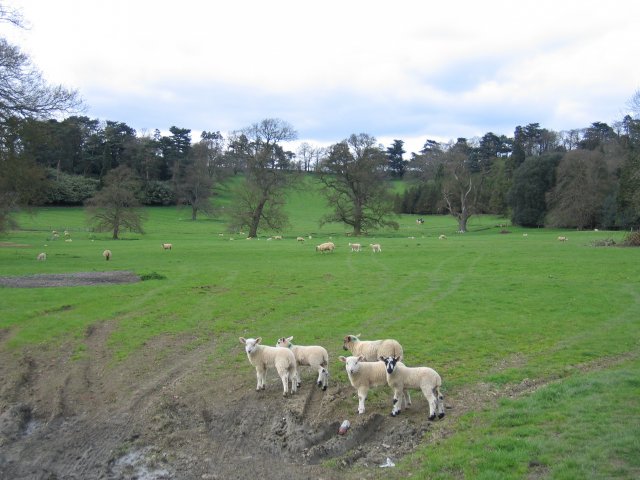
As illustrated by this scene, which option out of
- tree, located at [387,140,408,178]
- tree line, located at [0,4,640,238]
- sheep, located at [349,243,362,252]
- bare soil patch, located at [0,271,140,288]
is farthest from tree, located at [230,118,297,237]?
tree, located at [387,140,408,178]

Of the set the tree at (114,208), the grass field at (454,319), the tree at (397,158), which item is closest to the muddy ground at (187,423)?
the grass field at (454,319)

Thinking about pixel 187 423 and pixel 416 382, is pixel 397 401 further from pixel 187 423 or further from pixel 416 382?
pixel 187 423

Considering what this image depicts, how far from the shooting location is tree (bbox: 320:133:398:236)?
6806 centimetres

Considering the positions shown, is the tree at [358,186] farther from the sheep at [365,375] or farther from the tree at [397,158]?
the tree at [397,158]

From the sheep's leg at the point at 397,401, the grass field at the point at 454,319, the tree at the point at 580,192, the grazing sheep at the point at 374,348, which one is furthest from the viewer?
the tree at the point at 580,192

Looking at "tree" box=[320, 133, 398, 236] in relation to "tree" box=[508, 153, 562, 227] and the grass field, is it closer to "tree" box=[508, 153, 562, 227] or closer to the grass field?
the grass field

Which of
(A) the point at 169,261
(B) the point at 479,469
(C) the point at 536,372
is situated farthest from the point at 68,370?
(A) the point at 169,261

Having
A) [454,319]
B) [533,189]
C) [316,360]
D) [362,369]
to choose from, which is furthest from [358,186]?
[362,369]

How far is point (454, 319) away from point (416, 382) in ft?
28.6

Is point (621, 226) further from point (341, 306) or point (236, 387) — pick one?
point (236, 387)

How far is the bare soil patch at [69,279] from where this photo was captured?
2650cm

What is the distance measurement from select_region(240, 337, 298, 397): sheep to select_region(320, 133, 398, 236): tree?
53.9 m

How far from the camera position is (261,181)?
215ft

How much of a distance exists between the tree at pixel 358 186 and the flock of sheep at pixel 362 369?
53618 millimetres
